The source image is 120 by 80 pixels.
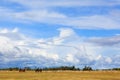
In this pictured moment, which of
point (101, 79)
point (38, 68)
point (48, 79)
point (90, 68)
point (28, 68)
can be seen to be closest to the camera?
point (48, 79)

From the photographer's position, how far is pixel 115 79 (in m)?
97.5

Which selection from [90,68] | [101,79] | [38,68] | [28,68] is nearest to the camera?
[101,79]

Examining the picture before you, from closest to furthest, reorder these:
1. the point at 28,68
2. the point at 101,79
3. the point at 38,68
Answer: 1. the point at 101,79
2. the point at 38,68
3. the point at 28,68

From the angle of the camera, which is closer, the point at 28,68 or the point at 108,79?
the point at 108,79

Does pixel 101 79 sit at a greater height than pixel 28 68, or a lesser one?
lesser

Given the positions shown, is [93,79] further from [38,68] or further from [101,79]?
[38,68]

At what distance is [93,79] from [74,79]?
233 inches

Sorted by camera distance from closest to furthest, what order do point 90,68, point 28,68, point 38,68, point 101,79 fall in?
point 101,79 → point 38,68 → point 90,68 → point 28,68

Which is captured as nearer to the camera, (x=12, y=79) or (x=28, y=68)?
(x=12, y=79)

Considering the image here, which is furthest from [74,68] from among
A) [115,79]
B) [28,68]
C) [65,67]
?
[115,79]

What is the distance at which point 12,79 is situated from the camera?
93000 millimetres

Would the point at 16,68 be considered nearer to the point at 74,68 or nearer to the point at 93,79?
the point at 74,68

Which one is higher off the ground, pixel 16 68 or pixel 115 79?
pixel 16 68

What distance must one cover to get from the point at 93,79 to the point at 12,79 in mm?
22274
